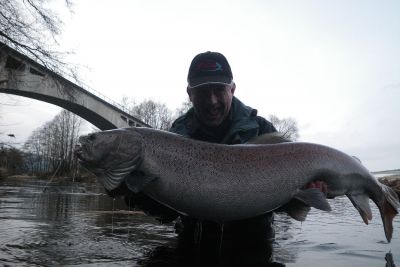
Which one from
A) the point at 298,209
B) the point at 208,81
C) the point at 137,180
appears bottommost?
the point at 298,209

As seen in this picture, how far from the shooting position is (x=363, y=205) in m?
3.99

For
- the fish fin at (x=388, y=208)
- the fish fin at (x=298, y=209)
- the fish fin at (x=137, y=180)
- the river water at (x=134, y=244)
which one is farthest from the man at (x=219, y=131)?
the fish fin at (x=388, y=208)

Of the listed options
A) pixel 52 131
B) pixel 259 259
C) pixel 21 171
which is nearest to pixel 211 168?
pixel 259 259

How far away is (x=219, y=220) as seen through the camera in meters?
3.33

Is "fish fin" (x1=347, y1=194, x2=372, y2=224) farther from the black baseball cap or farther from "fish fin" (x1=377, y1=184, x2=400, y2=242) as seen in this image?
the black baseball cap

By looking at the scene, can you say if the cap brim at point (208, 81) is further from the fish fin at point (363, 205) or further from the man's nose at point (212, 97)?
the fish fin at point (363, 205)

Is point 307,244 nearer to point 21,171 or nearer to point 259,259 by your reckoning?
point 259,259

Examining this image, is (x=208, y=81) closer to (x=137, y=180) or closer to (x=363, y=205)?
(x=137, y=180)

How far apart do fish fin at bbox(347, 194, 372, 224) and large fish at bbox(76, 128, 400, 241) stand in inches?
25.8

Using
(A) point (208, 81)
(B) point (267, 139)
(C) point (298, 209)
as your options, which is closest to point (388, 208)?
(C) point (298, 209)

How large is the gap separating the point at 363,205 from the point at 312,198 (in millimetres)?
806

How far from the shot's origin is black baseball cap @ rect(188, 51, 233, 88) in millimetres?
4289

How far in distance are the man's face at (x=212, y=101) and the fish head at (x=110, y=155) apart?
136 cm

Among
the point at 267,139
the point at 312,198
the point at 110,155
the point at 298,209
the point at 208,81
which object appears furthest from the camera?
the point at 208,81
